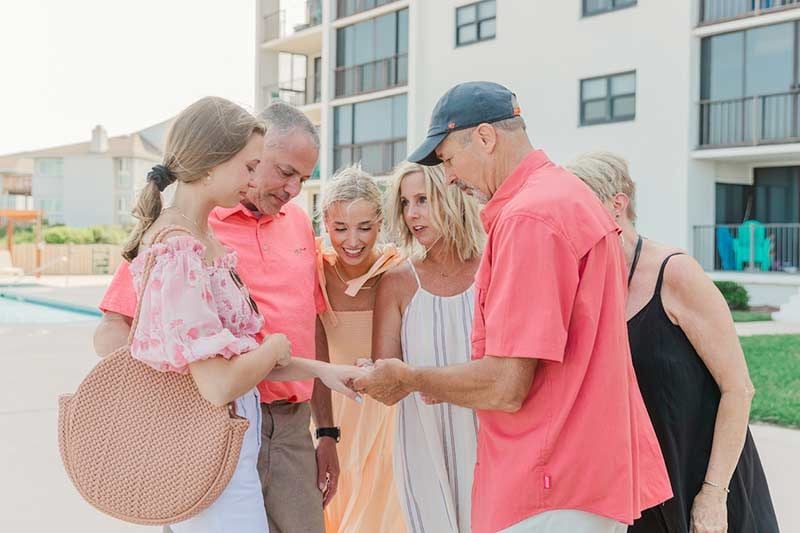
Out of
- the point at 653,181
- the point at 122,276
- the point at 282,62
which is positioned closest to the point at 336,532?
the point at 122,276

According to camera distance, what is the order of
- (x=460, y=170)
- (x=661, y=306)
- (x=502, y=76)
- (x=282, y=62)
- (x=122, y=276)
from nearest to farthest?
(x=460, y=170) < (x=122, y=276) < (x=661, y=306) < (x=502, y=76) < (x=282, y=62)

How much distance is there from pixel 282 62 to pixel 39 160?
56790 millimetres

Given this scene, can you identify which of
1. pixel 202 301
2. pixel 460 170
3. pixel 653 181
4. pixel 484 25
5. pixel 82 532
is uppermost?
pixel 484 25

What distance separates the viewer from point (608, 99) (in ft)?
78.7

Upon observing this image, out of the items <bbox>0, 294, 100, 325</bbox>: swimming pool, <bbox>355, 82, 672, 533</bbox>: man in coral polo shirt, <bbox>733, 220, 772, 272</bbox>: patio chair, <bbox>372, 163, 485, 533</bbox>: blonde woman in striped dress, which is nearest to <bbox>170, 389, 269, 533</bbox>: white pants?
<bbox>355, 82, 672, 533</bbox>: man in coral polo shirt

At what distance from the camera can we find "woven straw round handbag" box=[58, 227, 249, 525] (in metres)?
2.24

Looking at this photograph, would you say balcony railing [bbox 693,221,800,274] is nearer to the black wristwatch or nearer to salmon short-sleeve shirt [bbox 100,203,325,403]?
the black wristwatch

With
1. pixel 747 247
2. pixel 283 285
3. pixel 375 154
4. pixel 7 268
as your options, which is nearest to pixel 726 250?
pixel 747 247

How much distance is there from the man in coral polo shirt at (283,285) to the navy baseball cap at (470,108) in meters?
0.83

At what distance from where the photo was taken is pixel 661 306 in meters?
2.85

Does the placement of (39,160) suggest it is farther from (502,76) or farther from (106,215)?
(502,76)

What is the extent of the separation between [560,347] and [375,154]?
3114 cm

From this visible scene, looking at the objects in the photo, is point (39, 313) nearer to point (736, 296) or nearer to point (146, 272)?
point (736, 296)

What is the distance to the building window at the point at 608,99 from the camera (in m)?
23.5
